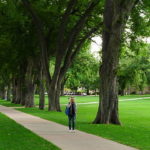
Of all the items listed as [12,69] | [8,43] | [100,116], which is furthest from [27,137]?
[12,69]

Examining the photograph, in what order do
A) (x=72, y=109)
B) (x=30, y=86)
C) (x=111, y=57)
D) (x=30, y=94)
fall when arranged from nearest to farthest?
(x=72, y=109) → (x=111, y=57) → (x=30, y=94) → (x=30, y=86)

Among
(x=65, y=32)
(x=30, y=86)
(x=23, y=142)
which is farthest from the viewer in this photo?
(x=30, y=86)

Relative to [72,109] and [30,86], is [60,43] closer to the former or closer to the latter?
[30,86]

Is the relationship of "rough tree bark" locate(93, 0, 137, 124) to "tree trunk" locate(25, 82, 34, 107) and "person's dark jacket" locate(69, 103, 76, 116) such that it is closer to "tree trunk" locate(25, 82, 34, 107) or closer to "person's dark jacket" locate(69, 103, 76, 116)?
"person's dark jacket" locate(69, 103, 76, 116)

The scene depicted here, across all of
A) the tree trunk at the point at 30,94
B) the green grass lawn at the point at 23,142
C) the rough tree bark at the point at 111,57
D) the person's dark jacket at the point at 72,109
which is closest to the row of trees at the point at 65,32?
the rough tree bark at the point at 111,57

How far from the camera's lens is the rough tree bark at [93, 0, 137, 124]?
19.7 metres

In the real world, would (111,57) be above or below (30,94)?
above

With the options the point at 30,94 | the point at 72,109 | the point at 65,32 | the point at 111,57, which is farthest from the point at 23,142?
the point at 30,94

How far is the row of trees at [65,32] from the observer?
20.0 metres

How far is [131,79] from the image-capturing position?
85.2 metres

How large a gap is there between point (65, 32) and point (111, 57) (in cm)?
1429

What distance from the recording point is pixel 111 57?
20000 millimetres

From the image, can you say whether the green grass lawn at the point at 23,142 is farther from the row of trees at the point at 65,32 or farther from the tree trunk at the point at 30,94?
the tree trunk at the point at 30,94

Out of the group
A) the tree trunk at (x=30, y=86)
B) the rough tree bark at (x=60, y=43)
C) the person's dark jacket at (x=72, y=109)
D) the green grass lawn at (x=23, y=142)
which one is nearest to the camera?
the green grass lawn at (x=23, y=142)
